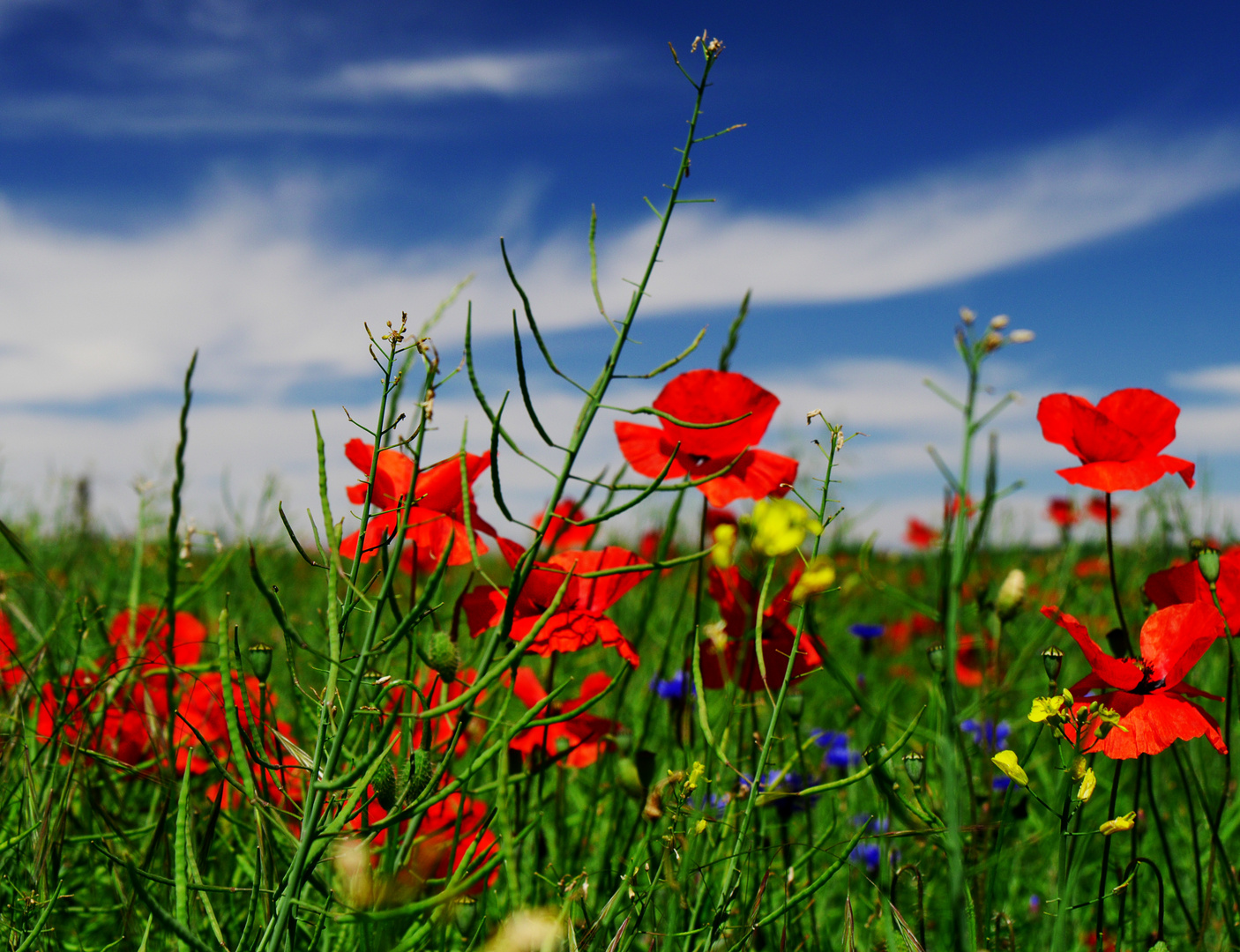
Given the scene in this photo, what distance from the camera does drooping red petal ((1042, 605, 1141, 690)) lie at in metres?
0.90

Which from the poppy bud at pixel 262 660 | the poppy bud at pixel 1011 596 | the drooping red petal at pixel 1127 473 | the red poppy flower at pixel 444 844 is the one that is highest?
the drooping red petal at pixel 1127 473

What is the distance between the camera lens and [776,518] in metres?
0.76

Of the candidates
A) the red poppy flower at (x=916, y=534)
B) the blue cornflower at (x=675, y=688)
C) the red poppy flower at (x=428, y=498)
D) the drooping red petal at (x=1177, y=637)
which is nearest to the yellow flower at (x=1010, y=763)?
the drooping red petal at (x=1177, y=637)

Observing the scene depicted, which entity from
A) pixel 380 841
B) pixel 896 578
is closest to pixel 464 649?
pixel 380 841

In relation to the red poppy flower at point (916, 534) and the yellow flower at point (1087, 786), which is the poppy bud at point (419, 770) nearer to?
the yellow flower at point (1087, 786)

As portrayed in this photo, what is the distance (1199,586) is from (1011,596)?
8.2 inches

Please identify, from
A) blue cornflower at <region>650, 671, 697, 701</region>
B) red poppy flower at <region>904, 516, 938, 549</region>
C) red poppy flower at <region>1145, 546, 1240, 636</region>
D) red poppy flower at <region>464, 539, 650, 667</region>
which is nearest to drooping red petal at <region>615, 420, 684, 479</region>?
red poppy flower at <region>464, 539, 650, 667</region>

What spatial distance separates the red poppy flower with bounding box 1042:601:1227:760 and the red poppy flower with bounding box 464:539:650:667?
48cm

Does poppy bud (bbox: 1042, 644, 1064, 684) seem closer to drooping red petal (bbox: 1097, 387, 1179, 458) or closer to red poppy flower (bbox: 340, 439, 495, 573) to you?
drooping red petal (bbox: 1097, 387, 1179, 458)

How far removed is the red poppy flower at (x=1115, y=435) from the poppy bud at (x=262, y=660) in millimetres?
949

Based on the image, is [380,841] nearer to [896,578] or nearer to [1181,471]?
[1181,471]

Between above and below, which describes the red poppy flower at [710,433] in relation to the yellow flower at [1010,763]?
above

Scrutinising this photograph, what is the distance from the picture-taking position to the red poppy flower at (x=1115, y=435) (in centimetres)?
108

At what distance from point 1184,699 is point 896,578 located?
5165 millimetres
